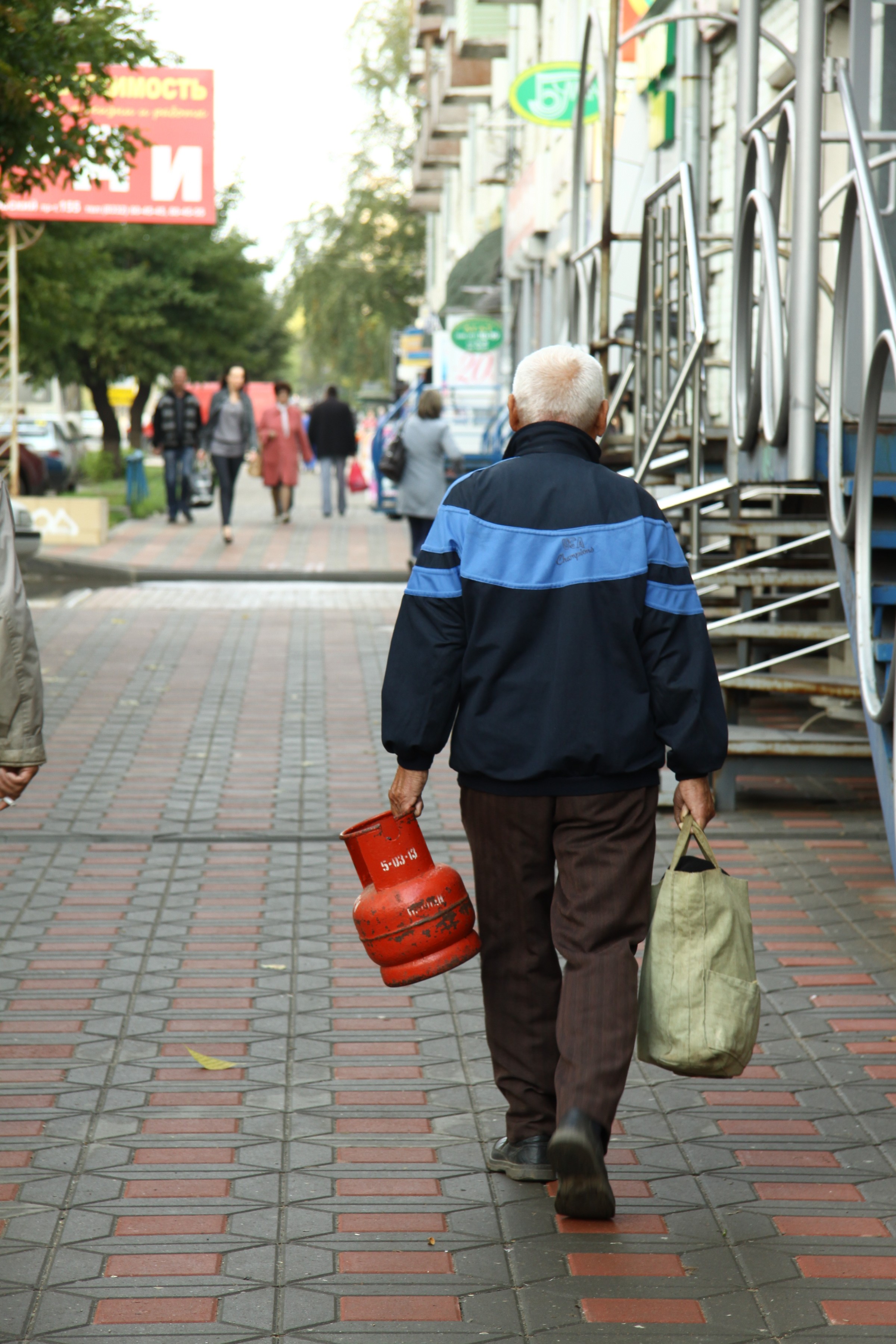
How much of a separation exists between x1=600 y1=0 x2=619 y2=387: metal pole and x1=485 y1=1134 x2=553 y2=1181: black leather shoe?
767 cm

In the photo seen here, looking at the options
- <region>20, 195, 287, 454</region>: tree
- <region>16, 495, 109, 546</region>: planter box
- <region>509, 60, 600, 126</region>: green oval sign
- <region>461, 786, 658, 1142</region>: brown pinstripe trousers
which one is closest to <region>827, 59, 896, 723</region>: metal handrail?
<region>461, 786, 658, 1142</region>: brown pinstripe trousers

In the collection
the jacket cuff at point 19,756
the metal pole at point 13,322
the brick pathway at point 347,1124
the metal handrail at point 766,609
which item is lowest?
the brick pathway at point 347,1124

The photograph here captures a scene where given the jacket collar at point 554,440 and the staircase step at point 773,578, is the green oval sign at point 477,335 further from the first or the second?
the jacket collar at point 554,440

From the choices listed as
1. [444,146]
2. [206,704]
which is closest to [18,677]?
[206,704]

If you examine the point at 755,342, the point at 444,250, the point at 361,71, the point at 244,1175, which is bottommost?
the point at 244,1175

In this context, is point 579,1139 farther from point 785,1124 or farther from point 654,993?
point 785,1124

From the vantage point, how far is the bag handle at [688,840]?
3695mm

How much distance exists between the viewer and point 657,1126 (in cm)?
427

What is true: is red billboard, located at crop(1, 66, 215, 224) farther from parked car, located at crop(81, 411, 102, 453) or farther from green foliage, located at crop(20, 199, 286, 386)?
parked car, located at crop(81, 411, 102, 453)

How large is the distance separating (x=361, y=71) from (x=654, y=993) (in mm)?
51919

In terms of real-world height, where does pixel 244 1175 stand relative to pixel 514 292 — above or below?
below

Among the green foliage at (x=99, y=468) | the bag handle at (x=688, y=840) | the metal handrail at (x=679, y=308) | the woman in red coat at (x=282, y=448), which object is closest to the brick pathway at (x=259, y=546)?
the woman in red coat at (x=282, y=448)

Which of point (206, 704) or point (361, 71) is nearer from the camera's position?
point (206, 704)

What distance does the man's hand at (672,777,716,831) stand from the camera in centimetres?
376
